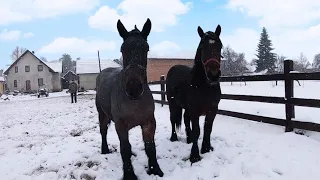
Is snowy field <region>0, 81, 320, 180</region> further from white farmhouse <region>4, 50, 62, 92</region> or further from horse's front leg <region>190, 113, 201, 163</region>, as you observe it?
white farmhouse <region>4, 50, 62, 92</region>

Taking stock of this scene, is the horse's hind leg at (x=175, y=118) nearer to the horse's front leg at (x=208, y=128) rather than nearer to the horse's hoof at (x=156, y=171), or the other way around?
the horse's front leg at (x=208, y=128)

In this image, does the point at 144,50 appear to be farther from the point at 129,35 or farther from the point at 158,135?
the point at 158,135

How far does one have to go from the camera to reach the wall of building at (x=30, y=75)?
51.1 m

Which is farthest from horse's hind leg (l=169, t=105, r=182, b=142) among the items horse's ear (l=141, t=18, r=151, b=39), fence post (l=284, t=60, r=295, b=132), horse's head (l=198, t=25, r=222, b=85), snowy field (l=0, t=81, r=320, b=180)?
horse's ear (l=141, t=18, r=151, b=39)

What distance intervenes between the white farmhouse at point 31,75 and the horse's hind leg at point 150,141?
166ft

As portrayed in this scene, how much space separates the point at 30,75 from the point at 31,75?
0.23 metres

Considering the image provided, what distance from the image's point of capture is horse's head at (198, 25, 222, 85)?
14.0ft

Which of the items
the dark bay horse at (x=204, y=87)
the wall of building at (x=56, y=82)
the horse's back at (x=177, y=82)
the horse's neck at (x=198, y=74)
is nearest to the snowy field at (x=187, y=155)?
the dark bay horse at (x=204, y=87)

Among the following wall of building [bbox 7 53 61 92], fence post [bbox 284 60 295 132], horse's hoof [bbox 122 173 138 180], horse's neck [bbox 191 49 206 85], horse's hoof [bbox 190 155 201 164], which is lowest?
horse's hoof [bbox 122 173 138 180]

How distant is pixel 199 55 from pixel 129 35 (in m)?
1.52

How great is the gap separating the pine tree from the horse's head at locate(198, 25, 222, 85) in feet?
157

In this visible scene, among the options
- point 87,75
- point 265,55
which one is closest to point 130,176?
point 265,55

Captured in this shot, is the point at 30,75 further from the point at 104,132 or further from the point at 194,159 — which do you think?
the point at 194,159

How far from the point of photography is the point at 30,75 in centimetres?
5169
